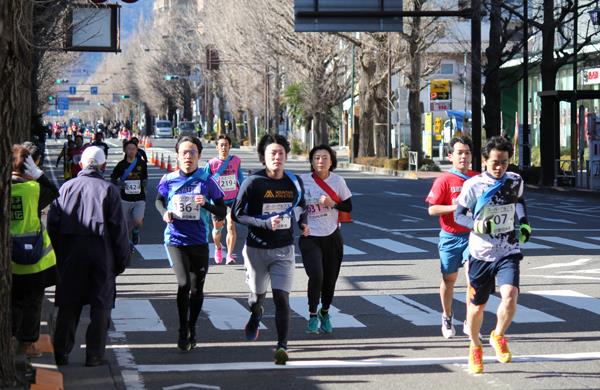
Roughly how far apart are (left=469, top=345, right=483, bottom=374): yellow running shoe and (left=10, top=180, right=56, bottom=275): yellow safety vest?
3215mm

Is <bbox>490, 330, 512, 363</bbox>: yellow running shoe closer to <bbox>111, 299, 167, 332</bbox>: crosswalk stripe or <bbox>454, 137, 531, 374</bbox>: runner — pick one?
<bbox>454, 137, 531, 374</bbox>: runner

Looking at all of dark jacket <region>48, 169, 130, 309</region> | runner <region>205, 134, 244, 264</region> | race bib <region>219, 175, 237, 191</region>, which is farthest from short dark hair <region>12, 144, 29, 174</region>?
race bib <region>219, 175, 237, 191</region>

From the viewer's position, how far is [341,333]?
38.8ft

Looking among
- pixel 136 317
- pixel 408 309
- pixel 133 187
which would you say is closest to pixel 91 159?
pixel 136 317

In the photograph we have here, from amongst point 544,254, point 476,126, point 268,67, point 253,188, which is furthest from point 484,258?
point 268,67

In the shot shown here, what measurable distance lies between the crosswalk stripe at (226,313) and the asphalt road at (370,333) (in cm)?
1

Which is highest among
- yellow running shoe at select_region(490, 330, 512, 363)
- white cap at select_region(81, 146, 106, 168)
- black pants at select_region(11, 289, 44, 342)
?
white cap at select_region(81, 146, 106, 168)

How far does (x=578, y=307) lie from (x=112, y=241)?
5.61m

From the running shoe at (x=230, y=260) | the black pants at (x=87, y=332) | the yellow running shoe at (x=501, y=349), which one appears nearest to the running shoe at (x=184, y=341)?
the black pants at (x=87, y=332)

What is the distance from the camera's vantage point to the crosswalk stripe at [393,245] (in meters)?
20.7

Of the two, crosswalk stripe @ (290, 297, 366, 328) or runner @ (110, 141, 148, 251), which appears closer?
crosswalk stripe @ (290, 297, 366, 328)

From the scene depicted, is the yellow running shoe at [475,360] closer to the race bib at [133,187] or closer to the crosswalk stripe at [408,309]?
the crosswalk stripe at [408,309]

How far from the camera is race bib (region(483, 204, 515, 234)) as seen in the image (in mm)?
9703

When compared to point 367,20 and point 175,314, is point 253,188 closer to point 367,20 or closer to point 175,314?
point 175,314
